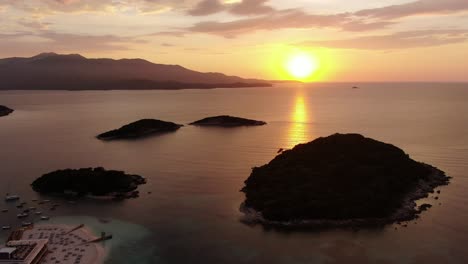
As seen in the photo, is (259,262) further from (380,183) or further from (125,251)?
(380,183)

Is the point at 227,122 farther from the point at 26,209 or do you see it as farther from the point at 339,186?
the point at 26,209

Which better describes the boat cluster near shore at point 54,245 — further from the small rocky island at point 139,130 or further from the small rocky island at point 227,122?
the small rocky island at point 227,122

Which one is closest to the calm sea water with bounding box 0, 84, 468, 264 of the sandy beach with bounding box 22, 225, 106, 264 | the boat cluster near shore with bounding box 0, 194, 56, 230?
the boat cluster near shore with bounding box 0, 194, 56, 230

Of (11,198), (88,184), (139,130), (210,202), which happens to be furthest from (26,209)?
(139,130)

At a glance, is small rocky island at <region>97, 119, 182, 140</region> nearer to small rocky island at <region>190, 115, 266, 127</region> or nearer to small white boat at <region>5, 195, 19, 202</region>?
→ small rocky island at <region>190, 115, 266, 127</region>

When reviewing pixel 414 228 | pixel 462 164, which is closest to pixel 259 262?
Result: pixel 414 228

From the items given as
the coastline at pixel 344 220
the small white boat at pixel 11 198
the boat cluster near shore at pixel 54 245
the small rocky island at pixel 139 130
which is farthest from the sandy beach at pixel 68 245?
the small rocky island at pixel 139 130
